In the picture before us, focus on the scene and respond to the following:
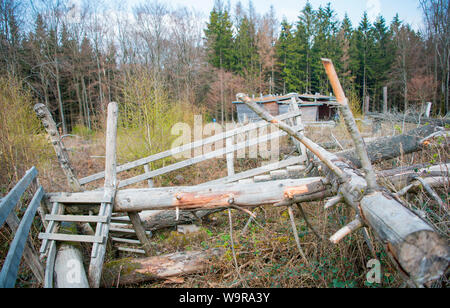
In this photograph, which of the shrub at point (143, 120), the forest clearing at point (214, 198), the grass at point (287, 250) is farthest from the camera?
the shrub at point (143, 120)

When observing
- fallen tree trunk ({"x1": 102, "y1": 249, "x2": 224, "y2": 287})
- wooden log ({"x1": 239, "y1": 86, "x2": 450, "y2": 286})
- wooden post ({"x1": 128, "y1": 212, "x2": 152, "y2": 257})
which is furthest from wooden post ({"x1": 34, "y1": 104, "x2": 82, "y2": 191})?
wooden log ({"x1": 239, "y1": 86, "x2": 450, "y2": 286})

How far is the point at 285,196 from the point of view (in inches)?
109

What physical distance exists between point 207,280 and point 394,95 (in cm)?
3649

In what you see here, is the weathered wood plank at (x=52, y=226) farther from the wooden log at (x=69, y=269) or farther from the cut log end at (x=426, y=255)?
the cut log end at (x=426, y=255)

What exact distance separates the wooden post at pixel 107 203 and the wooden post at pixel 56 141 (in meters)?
0.76

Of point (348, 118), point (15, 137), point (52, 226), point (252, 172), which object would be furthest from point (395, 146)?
point (15, 137)

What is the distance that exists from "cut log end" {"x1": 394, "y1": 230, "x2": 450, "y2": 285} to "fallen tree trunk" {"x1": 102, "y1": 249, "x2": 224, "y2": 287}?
8.33 ft

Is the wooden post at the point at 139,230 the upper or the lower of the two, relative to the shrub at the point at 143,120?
lower

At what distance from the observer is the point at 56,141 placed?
3623 millimetres

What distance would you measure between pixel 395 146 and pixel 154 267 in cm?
507

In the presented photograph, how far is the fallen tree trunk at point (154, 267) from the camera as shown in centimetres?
327

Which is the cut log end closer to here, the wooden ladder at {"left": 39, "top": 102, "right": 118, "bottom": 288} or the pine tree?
the wooden ladder at {"left": 39, "top": 102, "right": 118, "bottom": 288}

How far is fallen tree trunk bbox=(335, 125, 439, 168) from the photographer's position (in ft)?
15.6

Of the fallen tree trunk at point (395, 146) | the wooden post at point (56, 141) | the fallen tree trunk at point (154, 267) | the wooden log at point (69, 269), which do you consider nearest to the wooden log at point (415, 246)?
the fallen tree trunk at point (154, 267)
